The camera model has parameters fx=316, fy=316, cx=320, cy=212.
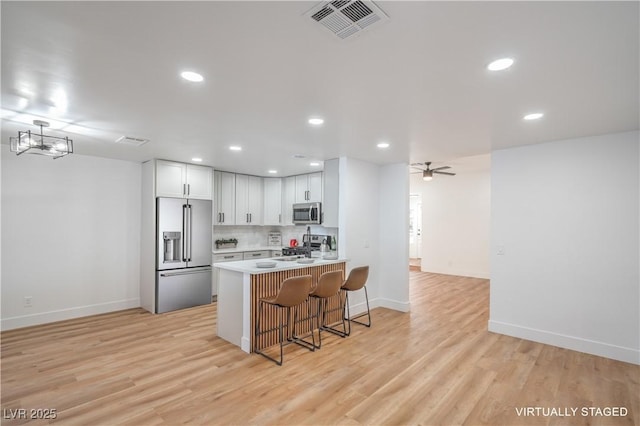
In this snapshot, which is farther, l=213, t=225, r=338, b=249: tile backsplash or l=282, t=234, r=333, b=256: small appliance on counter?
l=213, t=225, r=338, b=249: tile backsplash

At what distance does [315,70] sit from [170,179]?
13.3ft

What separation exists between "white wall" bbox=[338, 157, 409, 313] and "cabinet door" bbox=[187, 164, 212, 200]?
2.53 meters

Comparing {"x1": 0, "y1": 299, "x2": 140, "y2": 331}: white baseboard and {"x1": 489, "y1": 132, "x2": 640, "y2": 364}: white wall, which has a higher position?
{"x1": 489, "y1": 132, "x2": 640, "y2": 364}: white wall

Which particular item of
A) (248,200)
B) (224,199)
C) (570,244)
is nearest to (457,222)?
(570,244)

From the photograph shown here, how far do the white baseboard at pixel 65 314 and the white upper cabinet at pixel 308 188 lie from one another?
3.52 m

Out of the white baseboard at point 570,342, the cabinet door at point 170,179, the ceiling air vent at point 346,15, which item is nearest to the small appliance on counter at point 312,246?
the cabinet door at point 170,179

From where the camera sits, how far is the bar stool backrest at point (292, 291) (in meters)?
3.31

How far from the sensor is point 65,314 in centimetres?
475

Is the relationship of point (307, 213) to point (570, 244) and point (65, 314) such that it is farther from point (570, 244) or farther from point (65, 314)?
point (65, 314)

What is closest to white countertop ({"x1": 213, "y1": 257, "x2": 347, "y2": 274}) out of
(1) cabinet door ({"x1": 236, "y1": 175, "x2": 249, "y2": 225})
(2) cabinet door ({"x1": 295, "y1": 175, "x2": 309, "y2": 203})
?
(2) cabinet door ({"x1": 295, "y1": 175, "x2": 309, "y2": 203})

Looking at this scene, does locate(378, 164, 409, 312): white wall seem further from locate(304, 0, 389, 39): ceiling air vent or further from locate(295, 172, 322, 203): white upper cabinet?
locate(304, 0, 389, 39): ceiling air vent

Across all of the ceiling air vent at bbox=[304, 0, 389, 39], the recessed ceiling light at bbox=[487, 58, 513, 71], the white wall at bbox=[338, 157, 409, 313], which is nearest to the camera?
the ceiling air vent at bbox=[304, 0, 389, 39]

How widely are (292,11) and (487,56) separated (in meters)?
1.21

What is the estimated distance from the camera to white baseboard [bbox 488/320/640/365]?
135 inches
